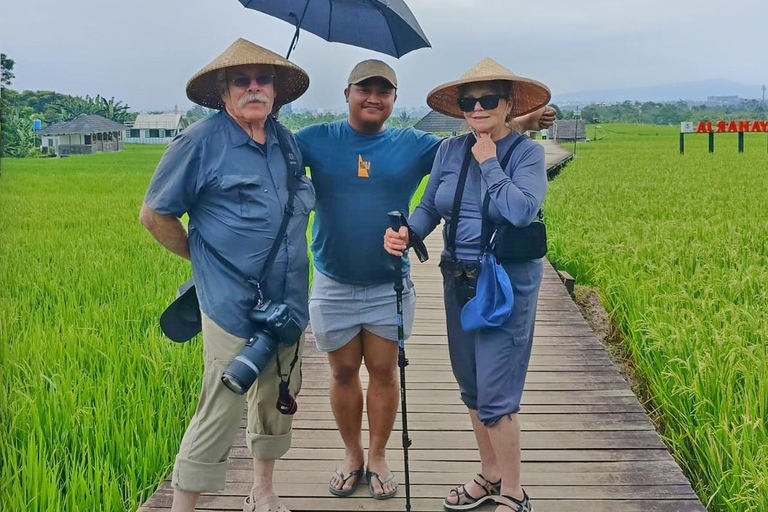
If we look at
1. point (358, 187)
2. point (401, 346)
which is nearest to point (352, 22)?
point (358, 187)

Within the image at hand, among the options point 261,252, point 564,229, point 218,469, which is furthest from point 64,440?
point 564,229

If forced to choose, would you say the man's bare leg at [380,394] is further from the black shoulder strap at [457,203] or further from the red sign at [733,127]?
the red sign at [733,127]

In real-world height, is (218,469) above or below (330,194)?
below

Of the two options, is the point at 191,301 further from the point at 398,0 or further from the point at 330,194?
the point at 398,0

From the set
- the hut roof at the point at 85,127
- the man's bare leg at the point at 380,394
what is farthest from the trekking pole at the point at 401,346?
the hut roof at the point at 85,127

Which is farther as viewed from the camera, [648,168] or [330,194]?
[648,168]

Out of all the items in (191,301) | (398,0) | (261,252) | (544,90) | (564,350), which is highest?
(398,0)

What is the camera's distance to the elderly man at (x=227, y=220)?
2.28 metres

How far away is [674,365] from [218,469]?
102 inches

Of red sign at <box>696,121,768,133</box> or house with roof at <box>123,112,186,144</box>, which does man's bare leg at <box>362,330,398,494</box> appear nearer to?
red sign at <box>696,121,768,133</box>

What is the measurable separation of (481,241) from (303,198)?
64cm

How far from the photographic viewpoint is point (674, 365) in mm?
3812

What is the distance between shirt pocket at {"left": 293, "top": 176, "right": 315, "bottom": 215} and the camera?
7.89 feet

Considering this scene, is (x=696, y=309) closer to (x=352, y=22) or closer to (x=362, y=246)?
(x=362, y=246)
